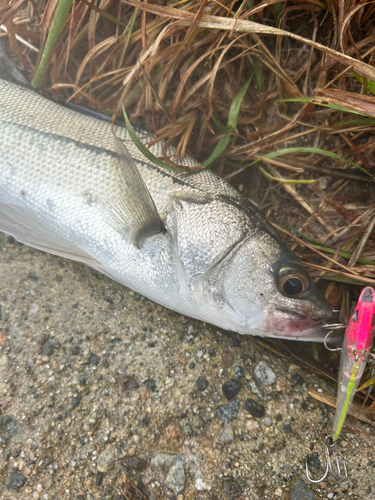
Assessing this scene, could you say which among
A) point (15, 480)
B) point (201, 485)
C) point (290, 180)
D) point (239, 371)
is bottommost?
point (15, 480)

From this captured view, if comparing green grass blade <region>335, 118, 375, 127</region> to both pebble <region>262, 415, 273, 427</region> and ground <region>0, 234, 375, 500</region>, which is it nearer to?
ground <region>0, 234, 375, 500</region>

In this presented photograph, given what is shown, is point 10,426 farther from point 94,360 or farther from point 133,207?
point 133,207

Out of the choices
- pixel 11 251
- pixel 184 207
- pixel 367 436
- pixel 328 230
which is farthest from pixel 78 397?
pixel 328 230

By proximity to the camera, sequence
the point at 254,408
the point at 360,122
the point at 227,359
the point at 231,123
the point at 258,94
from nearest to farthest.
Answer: the point at 254,408
the point at 227,359
the point at 360,122
the point at 231,123
the point at 258,94

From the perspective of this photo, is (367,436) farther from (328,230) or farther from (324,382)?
(328,230)

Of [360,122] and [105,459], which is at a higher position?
[360,122]

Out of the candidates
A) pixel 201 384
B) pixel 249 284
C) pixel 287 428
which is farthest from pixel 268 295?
pixel 287 428
